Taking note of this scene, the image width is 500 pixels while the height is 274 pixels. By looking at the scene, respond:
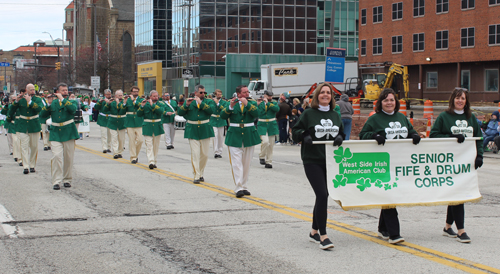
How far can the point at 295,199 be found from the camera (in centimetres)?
1004

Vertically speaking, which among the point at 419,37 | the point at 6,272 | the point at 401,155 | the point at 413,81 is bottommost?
the point at 6,272

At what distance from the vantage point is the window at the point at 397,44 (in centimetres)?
5284

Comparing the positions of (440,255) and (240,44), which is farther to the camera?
(240,44)

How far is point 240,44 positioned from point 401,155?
54.1 metres

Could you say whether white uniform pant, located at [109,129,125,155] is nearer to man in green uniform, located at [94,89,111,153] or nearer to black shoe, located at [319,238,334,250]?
man in green uniform, located at [94,89,111,153]

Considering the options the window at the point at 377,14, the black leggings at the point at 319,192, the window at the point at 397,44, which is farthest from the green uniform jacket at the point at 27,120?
the window at the point at 377,14

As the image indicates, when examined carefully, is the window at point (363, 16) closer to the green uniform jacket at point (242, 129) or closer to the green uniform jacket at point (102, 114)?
the green uniform jacket at point (102, 114)

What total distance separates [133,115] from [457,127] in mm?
10742

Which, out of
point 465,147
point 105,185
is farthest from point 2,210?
point 465,147

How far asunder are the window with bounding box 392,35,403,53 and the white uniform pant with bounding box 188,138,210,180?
44.0 m

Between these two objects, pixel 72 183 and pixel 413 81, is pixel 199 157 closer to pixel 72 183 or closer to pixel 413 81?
pixel 72 183

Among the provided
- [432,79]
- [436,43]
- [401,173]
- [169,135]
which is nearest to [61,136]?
[401,173]

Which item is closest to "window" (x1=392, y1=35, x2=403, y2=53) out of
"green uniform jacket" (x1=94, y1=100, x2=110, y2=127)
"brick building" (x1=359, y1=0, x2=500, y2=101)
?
"brick building" (x1=359, y1=0, x2=500, y2=101)

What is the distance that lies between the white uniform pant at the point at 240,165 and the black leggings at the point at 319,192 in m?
3.64
